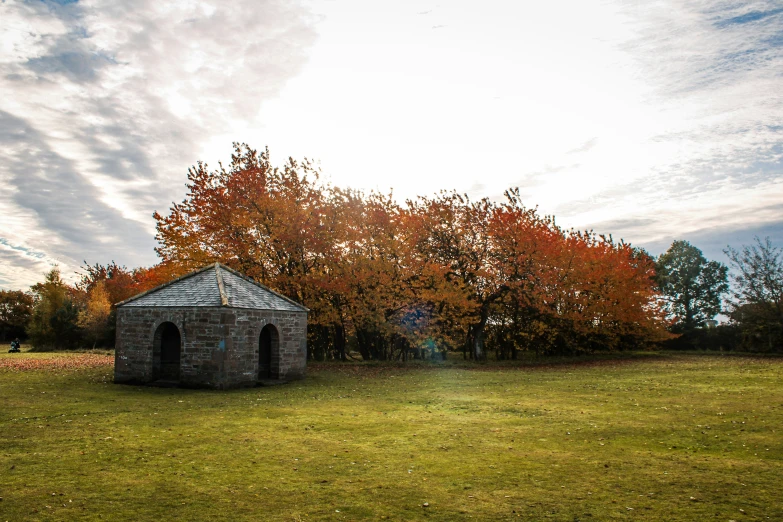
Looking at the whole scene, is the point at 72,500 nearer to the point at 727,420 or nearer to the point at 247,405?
the point at 247,405

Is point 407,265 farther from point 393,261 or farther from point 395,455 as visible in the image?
point 395,455

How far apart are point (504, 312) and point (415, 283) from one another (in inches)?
268

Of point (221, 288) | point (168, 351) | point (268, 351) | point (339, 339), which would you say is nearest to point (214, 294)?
point (221, 288)

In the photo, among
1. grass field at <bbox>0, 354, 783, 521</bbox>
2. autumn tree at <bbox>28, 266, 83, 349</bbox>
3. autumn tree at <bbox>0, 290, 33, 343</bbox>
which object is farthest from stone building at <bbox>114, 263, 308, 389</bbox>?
autumn tree at <bbox>0, 290, 33, 343</bbox>

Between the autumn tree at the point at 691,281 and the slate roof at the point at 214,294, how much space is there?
145 ft

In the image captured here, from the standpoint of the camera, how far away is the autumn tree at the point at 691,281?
180 feet

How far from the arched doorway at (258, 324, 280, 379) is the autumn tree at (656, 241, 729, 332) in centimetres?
4392

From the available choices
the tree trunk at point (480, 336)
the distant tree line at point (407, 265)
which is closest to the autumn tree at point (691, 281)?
the distant tree line at point (407, 265)

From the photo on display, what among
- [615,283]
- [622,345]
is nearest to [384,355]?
[615,283]

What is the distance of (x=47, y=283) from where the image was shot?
5275cm

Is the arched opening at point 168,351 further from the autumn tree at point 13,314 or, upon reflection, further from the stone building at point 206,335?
the autumn tree at point 13,314

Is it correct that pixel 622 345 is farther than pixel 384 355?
Yes

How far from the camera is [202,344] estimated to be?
20297 millimetres

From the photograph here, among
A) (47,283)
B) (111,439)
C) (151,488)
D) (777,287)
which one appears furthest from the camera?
(47,283)
